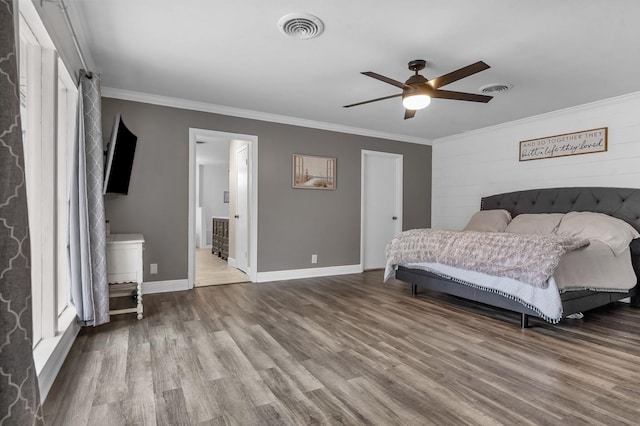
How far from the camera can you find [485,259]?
3.11m

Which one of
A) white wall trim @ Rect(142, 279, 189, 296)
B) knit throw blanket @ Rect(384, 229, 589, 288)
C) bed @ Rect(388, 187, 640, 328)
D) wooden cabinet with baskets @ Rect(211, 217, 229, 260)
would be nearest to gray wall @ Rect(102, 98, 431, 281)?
white wall trim @ Rect(142, 279, 189, 296)

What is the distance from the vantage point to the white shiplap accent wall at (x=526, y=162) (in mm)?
3906

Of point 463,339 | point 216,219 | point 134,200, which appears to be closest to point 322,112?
point 134,200

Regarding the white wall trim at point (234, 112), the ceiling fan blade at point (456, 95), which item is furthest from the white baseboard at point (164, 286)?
the ceiling fan blade at point (456, 95)

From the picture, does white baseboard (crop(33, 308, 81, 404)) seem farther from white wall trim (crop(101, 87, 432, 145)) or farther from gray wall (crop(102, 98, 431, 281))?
white wall trim (crop(101, 87, 432, 145))

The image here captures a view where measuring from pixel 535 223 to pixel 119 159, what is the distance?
15.5ft

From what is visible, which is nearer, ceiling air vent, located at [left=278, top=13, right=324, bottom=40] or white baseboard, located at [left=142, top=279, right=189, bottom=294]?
ceiling air vent, located at [left=278, top=13, right=324, bottom=40]

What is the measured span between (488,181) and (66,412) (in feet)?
18.2

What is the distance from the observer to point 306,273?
5039 millimetres

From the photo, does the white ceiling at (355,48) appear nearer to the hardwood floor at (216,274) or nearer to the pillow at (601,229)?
the pillow at (601,229)

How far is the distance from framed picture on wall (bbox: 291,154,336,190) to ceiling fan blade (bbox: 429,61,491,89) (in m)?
2.45

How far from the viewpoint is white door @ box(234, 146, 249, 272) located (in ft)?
16.6

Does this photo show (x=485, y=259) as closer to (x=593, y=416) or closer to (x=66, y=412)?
(x=593, y=416)

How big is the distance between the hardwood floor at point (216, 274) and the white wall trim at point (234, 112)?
2227 mm
